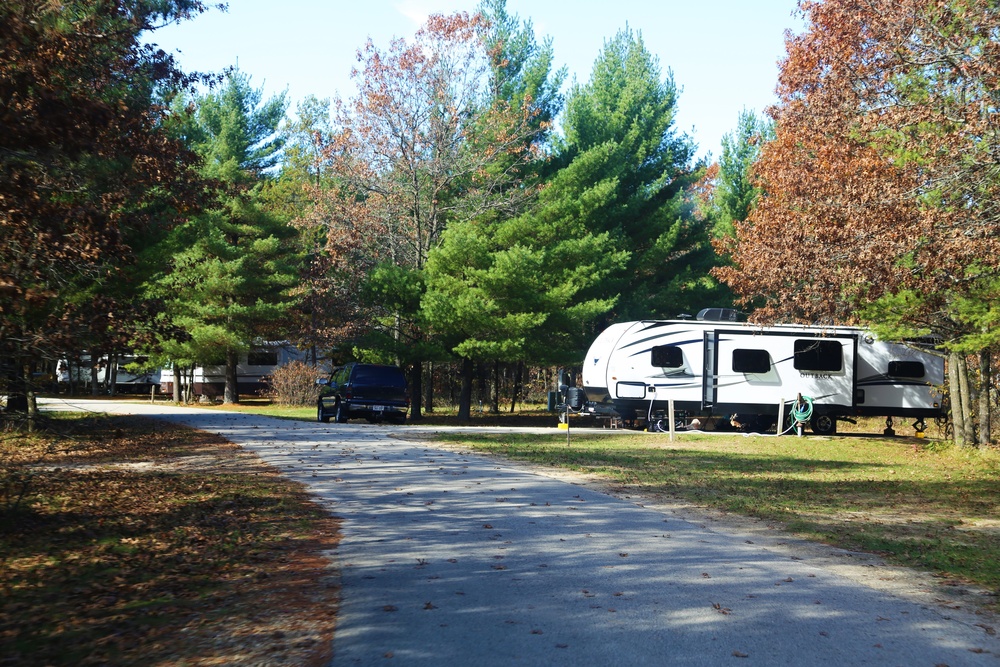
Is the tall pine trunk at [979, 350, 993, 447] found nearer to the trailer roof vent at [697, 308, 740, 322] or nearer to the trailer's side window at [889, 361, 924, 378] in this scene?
the trailer's side window at [889, 361, 924, 378]

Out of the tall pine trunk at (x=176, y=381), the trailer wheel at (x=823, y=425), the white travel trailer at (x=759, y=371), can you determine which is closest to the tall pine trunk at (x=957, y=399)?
the white travel trailer at (x=759, y=371)

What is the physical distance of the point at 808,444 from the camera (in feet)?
73.6

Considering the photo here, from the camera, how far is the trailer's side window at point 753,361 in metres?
26.4

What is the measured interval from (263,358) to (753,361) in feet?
91.3

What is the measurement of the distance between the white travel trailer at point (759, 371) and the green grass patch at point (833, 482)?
235cm

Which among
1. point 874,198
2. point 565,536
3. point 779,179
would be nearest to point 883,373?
point 779,179

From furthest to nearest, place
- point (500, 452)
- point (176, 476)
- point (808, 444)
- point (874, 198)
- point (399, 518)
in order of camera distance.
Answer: point (808, 444), point (500, 452), point (874, 198), point (176, 476), point (399, 518)

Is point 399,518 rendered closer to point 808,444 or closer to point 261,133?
point 808,444

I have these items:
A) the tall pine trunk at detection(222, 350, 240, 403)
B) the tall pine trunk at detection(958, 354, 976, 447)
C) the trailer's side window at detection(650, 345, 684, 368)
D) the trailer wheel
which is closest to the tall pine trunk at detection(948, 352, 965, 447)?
the tall pine trunk at detection(958, 354, 976, 447)

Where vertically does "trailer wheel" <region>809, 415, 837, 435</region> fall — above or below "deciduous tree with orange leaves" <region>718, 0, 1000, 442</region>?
below

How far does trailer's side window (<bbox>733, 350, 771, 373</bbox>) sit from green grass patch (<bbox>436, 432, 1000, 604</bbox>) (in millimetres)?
3061

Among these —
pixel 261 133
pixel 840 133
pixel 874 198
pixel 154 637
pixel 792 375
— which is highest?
pixel 261 133

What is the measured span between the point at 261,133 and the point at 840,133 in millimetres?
34586

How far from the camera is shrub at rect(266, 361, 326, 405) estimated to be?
39.8m
